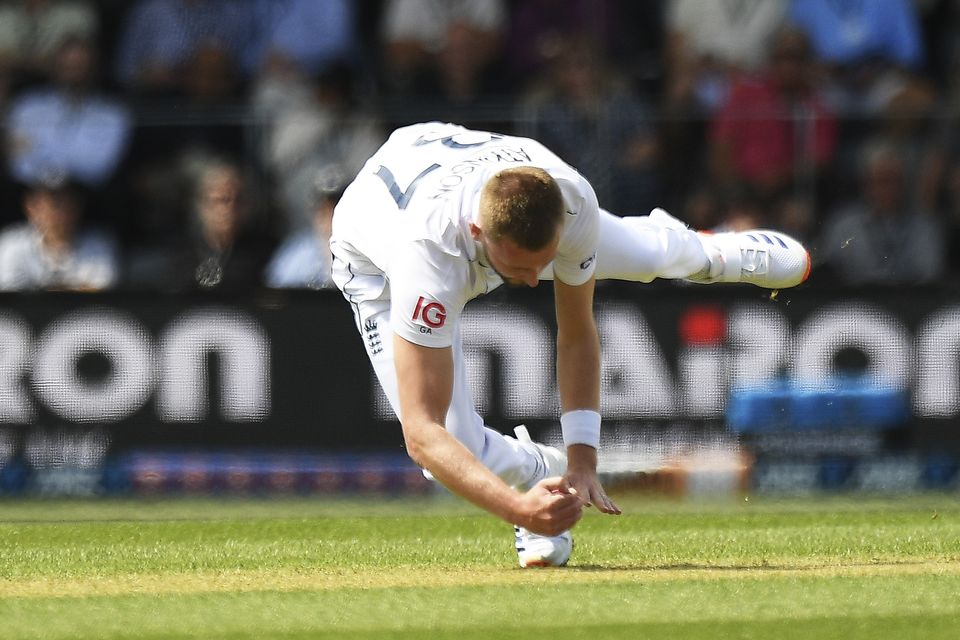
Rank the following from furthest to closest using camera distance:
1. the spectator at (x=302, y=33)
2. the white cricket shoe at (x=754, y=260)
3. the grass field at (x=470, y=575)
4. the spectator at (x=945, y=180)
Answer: the spectator at (x=302, y=33), the spectator at (x=945, y=180), the white cricket shoe at (x=754, y=260), the grass field at (x=470, y=575)

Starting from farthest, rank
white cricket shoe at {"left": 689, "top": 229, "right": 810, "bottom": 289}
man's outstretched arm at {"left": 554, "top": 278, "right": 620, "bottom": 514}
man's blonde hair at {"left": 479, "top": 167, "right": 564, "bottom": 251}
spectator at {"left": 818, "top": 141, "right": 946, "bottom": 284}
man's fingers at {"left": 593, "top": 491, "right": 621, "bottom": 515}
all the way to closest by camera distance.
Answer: spectator at {"left": 818, "top": 141, "right": 946, "bottom": 284}
white cricket shoe at {"left": 689, "top": 229, "right": 810, "bottom": 289}
man's outstretched arm at {"left": 554, "top": 278, "right": 620, "bottom": 514}
man's fingers at {"left": 593, "top": 491, "right": 621, "bottom": 515}
man's blonde hair at {"left": 479, "top": 167, "right": 564, "bottom": 251}

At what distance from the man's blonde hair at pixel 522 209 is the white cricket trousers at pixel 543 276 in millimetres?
665

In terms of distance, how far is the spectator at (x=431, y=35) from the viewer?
38.3 ft

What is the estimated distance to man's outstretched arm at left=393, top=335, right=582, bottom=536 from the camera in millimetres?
5109

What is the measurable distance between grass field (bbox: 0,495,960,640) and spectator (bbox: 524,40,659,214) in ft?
8.03

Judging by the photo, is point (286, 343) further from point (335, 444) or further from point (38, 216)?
point (38, 216)

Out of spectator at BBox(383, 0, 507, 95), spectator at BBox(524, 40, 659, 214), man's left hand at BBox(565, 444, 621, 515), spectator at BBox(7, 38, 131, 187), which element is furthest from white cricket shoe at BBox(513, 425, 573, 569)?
spectator at BBox(383, 0, 507, 95)

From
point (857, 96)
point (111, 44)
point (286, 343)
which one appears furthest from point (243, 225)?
point (857, 96)

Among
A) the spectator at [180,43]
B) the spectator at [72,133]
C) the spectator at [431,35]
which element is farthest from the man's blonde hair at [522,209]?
the spectator at [180,43]

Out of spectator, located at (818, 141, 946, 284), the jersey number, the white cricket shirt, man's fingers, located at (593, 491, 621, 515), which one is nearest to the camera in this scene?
the white cricket shirt

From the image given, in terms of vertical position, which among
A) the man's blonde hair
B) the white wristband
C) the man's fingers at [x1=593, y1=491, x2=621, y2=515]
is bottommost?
the man's fingers at [x1=593, y1=491, x2=621, y2=515]

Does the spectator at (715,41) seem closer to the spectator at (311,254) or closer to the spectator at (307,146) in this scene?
the spectator at (307,146)

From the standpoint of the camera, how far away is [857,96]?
11.7m

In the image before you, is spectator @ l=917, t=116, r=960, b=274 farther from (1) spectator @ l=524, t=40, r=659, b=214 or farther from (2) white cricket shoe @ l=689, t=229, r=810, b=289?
(2) white cricket shoe @ l=689, t=229, r=810, b=289
